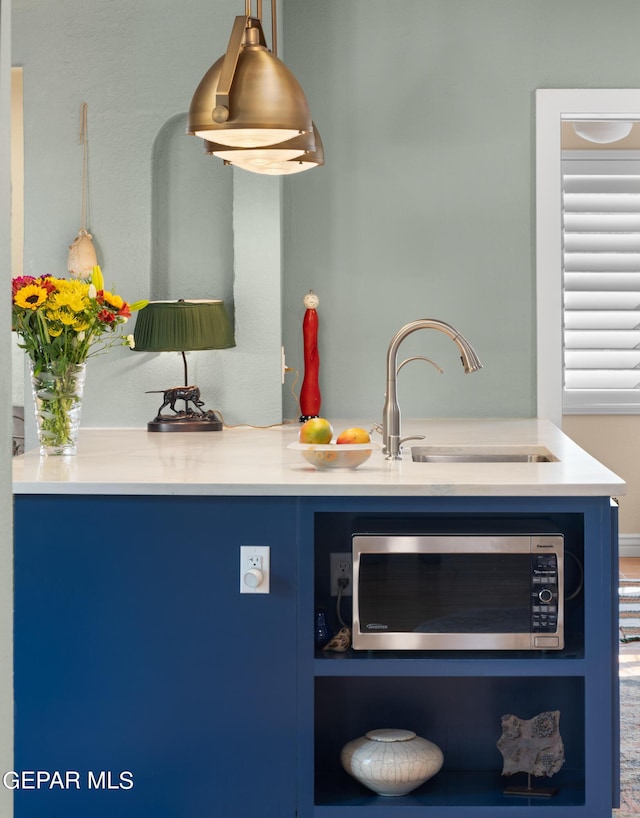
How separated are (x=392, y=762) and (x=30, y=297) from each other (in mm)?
1492

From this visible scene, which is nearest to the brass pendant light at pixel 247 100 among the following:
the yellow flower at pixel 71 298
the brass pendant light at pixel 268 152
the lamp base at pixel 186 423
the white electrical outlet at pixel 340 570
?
the brass pendant light at pixel 268 152

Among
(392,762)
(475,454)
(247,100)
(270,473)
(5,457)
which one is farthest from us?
(475,454)

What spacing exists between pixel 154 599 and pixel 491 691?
924 mm

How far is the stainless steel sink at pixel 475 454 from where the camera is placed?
312cm

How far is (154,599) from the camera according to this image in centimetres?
243

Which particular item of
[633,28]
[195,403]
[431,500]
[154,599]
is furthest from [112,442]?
[633,28]

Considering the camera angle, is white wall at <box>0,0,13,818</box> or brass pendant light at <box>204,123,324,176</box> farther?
brass pendant light at <box>204,123,324,176</box>

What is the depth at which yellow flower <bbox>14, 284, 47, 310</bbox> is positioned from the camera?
2791 millimetres

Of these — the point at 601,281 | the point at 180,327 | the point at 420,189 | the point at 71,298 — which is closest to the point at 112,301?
the point at 71,298

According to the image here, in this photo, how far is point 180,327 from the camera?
342cm

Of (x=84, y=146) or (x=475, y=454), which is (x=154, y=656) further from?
(x=84, y=146)

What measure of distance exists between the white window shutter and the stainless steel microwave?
3380 mm

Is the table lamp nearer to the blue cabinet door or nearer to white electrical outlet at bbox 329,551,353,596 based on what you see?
white electrical outlet at bbox 329,551,353,596

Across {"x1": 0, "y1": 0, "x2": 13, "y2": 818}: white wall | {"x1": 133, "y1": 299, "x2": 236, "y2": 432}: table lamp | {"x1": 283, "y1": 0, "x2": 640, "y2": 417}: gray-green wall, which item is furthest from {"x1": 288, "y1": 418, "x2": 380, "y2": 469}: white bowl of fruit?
{"x1": 0, "y1": 0, "x2": 13, "y2": 818}: white wall
